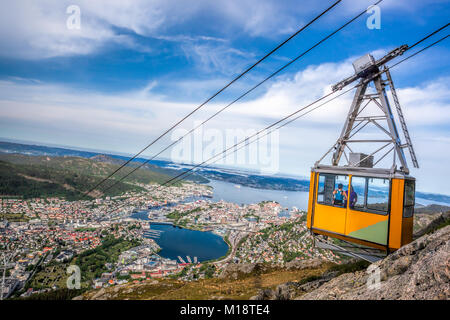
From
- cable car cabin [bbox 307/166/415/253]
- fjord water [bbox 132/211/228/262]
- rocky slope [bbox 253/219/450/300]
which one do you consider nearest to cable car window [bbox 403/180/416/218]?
cable car cabin [bbox 307/166/415/253]

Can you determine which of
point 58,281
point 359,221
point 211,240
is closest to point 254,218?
point 211,240

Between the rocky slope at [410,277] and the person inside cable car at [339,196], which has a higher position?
the person inside cable car at [339,196]

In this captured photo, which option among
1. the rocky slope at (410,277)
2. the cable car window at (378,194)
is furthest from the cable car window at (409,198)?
the rocky slope at (410,277)

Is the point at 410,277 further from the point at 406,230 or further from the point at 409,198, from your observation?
the point at 409,198

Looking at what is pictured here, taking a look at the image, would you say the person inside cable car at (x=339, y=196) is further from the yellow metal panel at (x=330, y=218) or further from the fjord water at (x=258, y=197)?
the fjord water at (x=258, y=197)

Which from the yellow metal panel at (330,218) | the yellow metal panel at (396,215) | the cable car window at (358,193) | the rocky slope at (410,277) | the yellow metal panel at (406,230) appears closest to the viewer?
the rocky slope at (410,277)

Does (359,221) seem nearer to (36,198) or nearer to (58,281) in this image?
(58,281)
